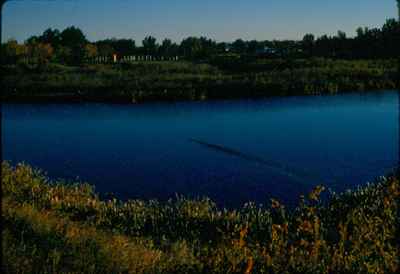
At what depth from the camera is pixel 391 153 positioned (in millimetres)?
23500

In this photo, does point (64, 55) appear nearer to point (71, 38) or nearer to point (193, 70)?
point (71, 38)

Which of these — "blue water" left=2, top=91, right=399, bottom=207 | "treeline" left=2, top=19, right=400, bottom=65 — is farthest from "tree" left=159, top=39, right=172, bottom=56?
"blue water" left=2, top=91, right=399, bottom=207

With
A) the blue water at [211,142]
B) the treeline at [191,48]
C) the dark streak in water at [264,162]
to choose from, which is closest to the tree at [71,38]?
the treeline at [191,48]

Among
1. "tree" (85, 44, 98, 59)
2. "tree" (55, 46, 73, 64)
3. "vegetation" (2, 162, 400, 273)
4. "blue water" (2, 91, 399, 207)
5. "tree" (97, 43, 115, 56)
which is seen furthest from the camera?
"tree" (97, 43, 115, 56)

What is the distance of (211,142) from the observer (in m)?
26.4

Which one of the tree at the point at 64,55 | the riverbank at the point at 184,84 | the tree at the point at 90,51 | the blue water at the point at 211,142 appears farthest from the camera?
the tree at the point at 90,51

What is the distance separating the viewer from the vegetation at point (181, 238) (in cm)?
844

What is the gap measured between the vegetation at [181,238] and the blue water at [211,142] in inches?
109

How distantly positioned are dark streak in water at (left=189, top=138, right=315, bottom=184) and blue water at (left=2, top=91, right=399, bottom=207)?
0.13 m

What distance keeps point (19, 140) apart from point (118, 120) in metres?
6.92

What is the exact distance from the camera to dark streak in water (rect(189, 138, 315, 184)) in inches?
804

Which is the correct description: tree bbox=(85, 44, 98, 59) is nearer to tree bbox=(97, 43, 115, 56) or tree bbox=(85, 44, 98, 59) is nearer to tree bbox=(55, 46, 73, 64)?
tree bbox=(97, 43, 115, 56)

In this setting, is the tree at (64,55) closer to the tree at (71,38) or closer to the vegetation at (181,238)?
the tree at (71,38)

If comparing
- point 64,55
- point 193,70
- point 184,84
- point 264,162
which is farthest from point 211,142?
point 64,55
